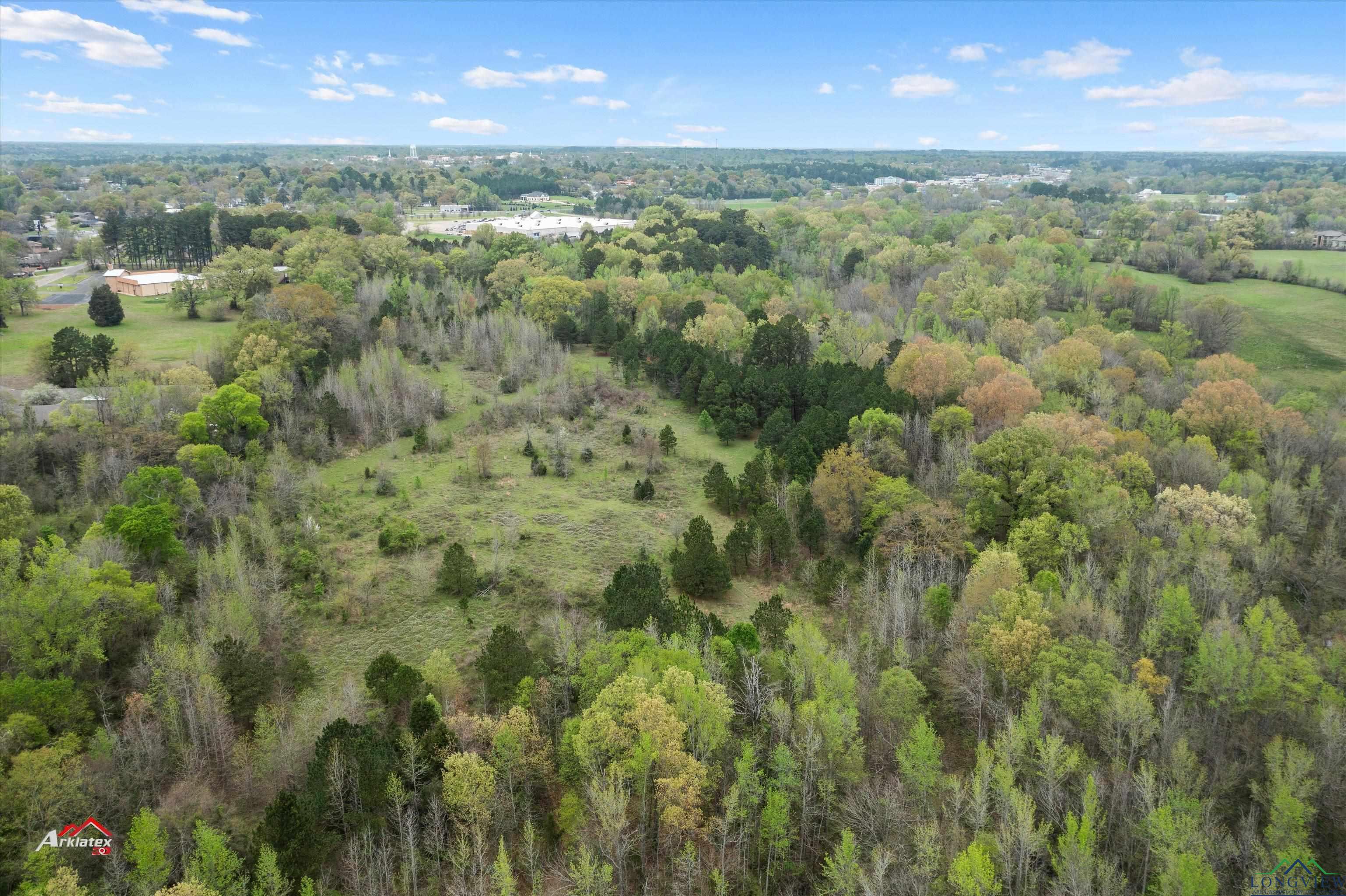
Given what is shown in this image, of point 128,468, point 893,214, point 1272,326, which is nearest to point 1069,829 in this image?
point 128,468

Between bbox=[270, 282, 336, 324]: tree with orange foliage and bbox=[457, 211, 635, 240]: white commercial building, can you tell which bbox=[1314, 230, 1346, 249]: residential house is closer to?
bbox=[457, 211, 635, 240]: white commercial building

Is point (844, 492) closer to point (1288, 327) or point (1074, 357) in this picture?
point (1074, 357)

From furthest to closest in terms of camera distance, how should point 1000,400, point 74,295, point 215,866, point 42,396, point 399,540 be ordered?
1. point 74,295
2. point 42,396
3. point 1000,400
4. point 399,540
5. point 215,866

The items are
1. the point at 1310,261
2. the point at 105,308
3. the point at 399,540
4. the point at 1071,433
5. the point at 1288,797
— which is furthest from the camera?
the point at 1310,261

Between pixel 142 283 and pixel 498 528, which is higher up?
pixel 142 283

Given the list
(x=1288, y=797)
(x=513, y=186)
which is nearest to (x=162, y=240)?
(x=513, y=186)

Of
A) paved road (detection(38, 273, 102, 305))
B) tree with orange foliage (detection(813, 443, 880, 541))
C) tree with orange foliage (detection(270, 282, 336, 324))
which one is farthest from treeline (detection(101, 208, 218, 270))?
tree with orange foliage (detection(813, 443, 880, 541))
